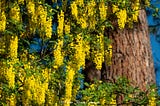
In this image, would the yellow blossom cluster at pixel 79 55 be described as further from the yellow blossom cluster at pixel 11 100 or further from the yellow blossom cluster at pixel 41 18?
the yellow blossom cluster at pixel 11 100

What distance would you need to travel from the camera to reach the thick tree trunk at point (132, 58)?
24.5ft

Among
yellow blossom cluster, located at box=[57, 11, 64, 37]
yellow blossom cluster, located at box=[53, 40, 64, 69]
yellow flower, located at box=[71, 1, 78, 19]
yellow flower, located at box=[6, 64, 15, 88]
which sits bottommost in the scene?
yellow flower, located at box=[6, 64, 15, 88]

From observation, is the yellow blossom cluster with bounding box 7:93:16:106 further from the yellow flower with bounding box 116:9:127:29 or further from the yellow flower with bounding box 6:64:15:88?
the yellow flower with bounding box 116:9:127:29

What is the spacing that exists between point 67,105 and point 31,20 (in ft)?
→ 3.85

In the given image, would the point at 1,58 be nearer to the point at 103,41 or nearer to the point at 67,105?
the point at 67,105

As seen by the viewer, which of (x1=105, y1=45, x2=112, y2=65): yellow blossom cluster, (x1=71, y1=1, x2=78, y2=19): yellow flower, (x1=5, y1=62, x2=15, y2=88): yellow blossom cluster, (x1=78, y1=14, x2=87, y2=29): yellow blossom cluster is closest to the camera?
(x1=5, y1=62, x2=15, y2=88): yellow blossom cluster

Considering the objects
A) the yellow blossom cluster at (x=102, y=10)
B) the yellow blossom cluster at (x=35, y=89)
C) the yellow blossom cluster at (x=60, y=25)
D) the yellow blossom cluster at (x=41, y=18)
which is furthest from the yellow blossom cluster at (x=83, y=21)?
the yellow blossom cluster at (x=35, y=89)

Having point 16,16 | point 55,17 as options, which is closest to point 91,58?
point 55,17

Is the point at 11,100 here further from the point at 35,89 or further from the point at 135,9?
the point at 135,9

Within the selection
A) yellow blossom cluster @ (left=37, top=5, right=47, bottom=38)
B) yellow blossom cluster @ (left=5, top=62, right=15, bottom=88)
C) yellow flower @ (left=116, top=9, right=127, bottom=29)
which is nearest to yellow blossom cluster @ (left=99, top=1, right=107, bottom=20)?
yellow flower @ (left=116, top=9, right=127, bottom=29)

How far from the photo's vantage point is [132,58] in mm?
7566

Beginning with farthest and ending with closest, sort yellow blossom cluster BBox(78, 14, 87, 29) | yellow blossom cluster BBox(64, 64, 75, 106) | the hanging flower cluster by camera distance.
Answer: yellow blossom cluster BBox(78, 14, 87, 29) → yellow blossom cluster BBox(64, 64, 75, 106) → the hanging flower cluster

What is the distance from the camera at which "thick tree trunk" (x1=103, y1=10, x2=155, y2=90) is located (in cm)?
748

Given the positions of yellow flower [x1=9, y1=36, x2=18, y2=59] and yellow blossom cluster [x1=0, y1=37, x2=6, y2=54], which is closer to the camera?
yellow flower [x1=9, y1=36, x2=18, y2=59]
